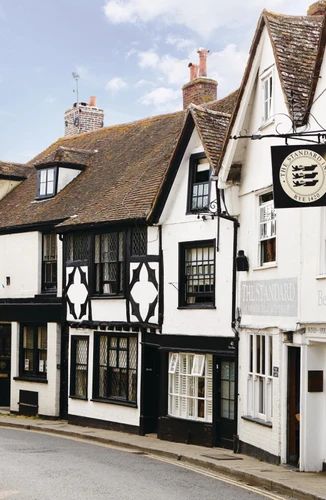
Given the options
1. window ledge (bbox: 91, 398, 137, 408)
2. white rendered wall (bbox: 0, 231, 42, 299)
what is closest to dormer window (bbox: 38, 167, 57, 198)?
white rendered wall (bbox: 0, 231, 42, 299)

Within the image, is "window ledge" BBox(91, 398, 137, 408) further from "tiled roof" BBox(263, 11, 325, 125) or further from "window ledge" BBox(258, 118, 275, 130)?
"tiled roof" BBox(263, 11, 325, 125)

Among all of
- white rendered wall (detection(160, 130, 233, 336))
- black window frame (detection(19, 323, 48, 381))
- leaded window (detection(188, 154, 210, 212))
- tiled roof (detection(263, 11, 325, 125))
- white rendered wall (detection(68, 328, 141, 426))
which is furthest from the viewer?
black window frame (detection(19, 323, 48, 381))

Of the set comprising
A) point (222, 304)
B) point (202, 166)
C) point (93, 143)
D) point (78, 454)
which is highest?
point (93, 143)

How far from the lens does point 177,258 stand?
21.5 metres

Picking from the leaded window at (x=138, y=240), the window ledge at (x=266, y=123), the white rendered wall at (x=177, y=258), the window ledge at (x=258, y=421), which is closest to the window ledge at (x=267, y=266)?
the white rendered wall at (x=177, y=258)

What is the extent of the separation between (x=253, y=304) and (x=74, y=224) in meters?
7.68

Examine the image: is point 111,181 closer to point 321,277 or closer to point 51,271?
point 51,271

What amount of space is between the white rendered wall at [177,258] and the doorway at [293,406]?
310 centimetres

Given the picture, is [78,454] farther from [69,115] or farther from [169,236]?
[69,115]

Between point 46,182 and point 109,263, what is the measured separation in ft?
19.7

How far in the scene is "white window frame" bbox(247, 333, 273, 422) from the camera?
1741 cm

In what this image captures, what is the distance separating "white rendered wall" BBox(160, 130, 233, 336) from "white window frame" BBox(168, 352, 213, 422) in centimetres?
68

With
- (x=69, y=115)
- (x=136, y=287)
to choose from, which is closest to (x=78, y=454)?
(x=136, y=287)

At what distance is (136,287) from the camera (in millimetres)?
22906
